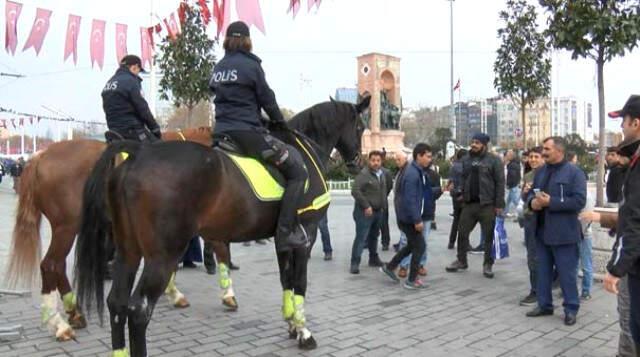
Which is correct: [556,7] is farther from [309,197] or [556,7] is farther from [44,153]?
[44,153]

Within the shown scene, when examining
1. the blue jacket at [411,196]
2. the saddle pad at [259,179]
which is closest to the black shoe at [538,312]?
the blue jacket at [411,196]

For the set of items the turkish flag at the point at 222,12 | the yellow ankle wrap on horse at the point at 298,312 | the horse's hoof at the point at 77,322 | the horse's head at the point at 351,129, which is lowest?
the horse's hoof at the point at 77,322

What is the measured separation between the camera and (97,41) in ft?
37.1

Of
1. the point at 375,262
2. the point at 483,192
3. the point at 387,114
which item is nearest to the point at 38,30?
the point at 375,262

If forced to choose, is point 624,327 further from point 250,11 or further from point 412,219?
point 250,11

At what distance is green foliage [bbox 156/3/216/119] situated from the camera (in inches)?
580

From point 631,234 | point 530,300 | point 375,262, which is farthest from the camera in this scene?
point 375,262

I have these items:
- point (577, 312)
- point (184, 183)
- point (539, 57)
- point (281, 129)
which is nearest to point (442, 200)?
point (539, 57)

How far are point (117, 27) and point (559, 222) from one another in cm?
1002

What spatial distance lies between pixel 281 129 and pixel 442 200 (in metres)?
17.7

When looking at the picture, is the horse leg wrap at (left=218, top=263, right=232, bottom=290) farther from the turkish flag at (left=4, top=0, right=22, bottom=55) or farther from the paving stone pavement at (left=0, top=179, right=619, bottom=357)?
the turkish flag at (left=4, top=0, right=22, bottom=55)

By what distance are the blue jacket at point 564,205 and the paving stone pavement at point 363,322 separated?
943mm

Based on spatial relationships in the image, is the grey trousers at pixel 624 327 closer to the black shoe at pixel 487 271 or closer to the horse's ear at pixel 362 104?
the horse's ear at pixel 362 104

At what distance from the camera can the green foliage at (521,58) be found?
17828mm
